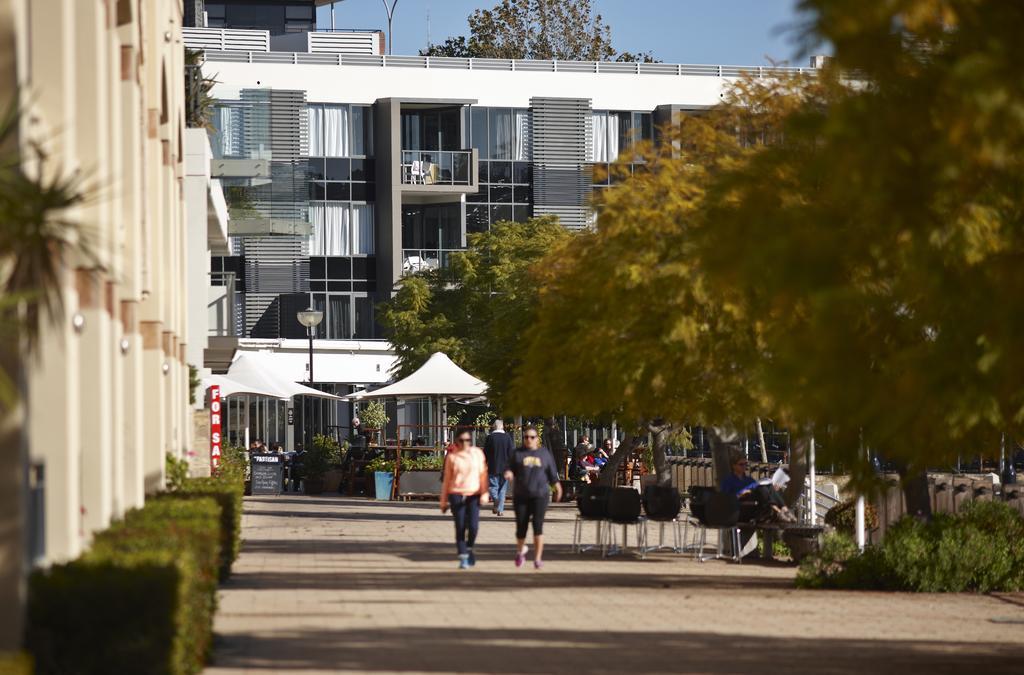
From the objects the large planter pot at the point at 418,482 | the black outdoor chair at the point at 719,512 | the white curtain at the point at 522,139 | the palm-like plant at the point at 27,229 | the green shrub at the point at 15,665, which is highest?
the white curtain at the point at 522,139

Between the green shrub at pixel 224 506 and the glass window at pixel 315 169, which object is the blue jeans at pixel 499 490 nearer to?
the green shrub at pixel 224 506

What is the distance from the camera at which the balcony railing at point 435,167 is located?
6300 centimetres

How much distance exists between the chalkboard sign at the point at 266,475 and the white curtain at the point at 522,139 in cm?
2423

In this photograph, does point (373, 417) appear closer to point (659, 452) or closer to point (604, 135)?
point (604, 135)

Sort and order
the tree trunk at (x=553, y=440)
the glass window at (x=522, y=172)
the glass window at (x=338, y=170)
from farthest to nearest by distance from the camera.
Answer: the glass window at (x=522, y=172) → the glass window at (x=338, y=170) → the tree trunk at (x=553, y=440)

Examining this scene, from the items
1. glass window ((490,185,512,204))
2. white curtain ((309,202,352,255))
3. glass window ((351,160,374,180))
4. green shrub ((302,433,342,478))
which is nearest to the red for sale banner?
green shrub ((302,433,342,478))

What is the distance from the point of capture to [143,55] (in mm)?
16562

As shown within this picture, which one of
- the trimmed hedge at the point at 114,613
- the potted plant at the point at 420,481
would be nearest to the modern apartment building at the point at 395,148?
the potted plant at the point at 420,481

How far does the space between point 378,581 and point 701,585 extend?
3.74 meters

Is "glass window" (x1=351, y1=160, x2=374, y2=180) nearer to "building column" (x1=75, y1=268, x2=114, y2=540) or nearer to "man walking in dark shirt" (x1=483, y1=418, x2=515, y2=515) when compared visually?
"man walking in dark shirt" (x1=483, y1=418, x2=515, y2=515)

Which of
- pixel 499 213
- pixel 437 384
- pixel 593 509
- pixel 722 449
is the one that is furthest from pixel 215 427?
Result: pixel 499 213

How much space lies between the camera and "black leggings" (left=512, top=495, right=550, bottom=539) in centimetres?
2098

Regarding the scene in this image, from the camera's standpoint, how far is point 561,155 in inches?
2525

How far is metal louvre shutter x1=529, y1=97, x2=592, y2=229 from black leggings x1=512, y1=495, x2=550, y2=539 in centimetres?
4285
